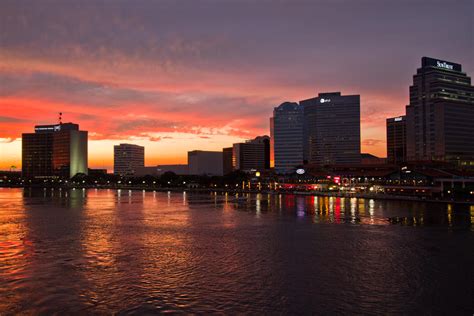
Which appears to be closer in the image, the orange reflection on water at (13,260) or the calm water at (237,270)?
the calm water at (237,270)

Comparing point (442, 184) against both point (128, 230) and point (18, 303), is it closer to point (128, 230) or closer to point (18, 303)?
point (128, 230)

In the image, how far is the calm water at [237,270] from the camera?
20.6 m

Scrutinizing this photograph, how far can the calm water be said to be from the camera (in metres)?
20.6

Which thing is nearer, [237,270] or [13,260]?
[237,270]

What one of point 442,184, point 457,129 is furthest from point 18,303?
point 457,129

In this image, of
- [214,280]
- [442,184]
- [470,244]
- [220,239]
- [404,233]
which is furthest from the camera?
[442,184]

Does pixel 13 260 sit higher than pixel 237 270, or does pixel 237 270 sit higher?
pixel 13 260

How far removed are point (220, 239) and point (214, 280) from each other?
15.2 metres

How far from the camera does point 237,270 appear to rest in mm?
27203

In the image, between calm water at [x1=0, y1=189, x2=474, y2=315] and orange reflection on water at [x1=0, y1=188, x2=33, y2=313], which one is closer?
calm water at [x1=0, y1=189, x2=474, y2=315]

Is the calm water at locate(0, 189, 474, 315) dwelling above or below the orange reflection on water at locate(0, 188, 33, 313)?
below

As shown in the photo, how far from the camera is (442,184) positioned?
107000 mm

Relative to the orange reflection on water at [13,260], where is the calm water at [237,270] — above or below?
below

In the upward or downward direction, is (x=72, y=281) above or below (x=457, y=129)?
below
